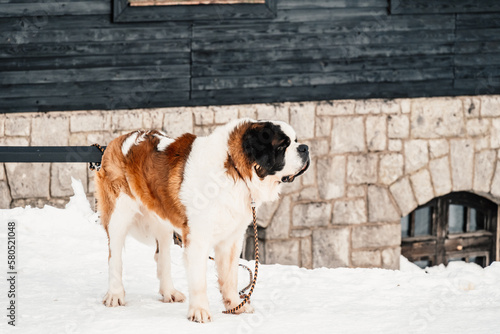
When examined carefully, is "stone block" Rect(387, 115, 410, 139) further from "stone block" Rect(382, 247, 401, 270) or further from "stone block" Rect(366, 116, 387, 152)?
"stone block" Rect(382, 247, 401, 270)

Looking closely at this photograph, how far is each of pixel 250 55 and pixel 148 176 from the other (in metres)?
3.95

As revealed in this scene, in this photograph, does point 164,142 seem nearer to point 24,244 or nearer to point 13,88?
point 24,244

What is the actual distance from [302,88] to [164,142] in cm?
408

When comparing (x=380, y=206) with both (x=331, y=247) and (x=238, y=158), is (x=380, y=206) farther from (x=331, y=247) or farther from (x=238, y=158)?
(x=238, y=158)

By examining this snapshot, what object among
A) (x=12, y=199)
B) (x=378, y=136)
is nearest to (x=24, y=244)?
(x=12, y=199)

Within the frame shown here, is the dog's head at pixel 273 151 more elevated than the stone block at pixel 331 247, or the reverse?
the dog's head at pixel 273 151

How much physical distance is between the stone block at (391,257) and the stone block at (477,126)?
1.44 metres

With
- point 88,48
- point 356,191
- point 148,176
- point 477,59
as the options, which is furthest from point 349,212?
point 148,176

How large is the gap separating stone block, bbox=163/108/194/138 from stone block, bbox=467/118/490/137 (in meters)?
2.97

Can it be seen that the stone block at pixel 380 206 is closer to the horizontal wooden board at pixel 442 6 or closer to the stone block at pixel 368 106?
the stone block at pixel 368 106

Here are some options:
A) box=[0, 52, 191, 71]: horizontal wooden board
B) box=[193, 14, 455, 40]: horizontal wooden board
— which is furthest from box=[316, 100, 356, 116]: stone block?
box=[0, 52, 191, 71]: horizontal wooden board

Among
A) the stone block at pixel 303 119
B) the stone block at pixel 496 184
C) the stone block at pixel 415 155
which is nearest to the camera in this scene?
the stone block at pixel 303 119

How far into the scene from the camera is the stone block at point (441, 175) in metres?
8.35

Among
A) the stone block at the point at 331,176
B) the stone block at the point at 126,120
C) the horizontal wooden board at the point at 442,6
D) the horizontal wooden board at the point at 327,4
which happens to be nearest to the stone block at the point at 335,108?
the stone block at the point at 331,176
